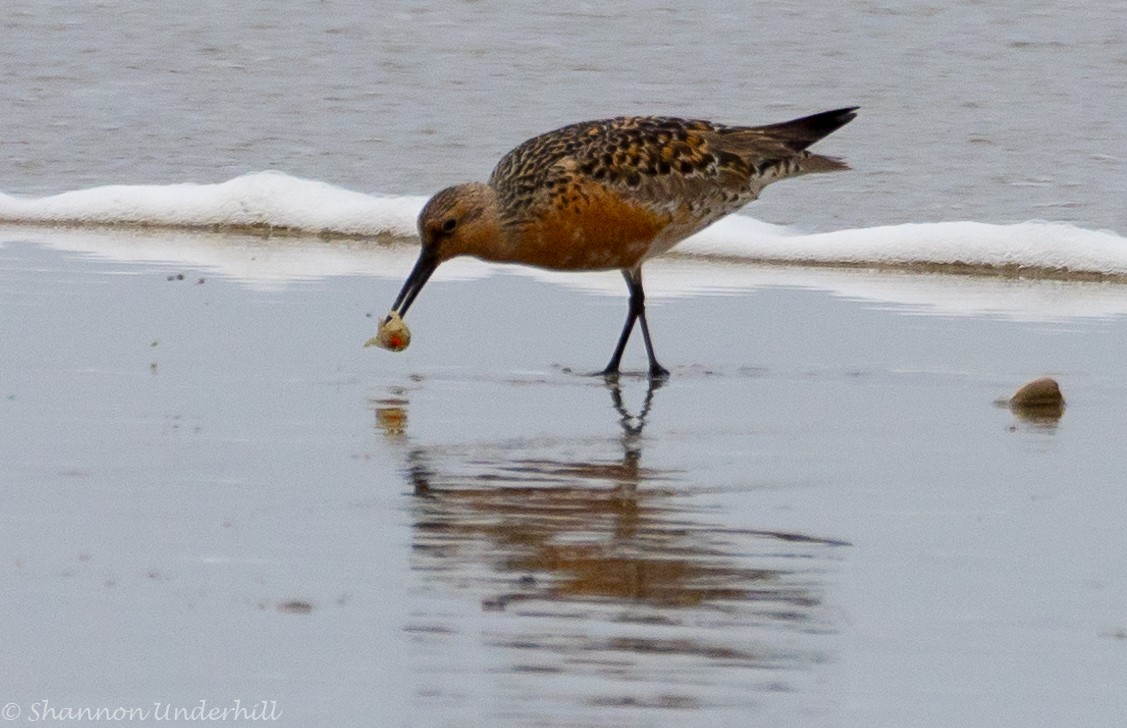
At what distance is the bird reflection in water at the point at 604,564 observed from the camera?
15.6ft

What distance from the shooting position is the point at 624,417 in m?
7.86

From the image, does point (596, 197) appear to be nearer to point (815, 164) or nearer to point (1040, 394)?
point (815, 164)

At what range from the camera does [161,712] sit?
429 centimetres

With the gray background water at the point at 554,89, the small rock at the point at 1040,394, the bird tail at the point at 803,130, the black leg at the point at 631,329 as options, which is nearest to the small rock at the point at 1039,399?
the small rock at the point at 1040,394

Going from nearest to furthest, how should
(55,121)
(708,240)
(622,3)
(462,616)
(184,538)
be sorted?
(462,616) → (184,538) → (708,240) → (55,121) → (622,3)

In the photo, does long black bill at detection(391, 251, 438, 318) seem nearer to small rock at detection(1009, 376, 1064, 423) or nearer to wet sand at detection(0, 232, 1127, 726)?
wet sand at detection(0, 232, 1127, 726)

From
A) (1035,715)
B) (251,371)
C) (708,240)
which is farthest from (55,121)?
(1035,715)

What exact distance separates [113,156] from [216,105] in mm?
1766

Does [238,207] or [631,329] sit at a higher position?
[631,329]

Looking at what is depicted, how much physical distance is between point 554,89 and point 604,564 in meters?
11.6

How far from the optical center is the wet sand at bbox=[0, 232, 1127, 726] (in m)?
4.55

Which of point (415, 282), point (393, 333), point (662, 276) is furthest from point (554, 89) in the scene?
point (393, 333)

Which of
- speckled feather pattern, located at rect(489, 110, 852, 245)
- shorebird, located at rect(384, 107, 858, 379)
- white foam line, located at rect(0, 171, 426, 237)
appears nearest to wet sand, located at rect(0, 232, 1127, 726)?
shorebird, located at rect(384, 107, 858, 379)

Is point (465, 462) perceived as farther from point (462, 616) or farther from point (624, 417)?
point (462, 616)
